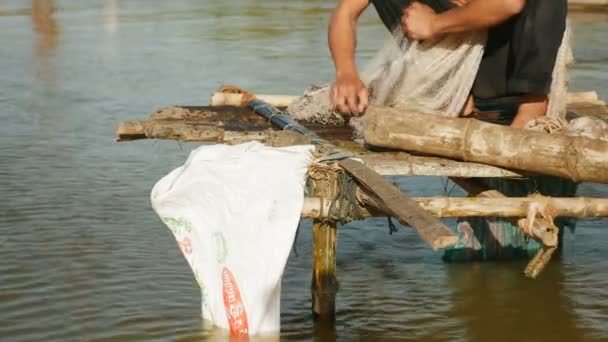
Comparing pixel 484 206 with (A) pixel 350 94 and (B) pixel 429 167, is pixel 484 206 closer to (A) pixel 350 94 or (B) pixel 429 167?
(B) pixel 429 167

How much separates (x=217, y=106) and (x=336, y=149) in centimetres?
147

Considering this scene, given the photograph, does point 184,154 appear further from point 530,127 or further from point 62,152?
point 530,127

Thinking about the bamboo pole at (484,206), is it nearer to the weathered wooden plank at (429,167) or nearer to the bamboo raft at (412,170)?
the bamboo raft at (412,170)

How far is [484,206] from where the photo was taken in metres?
4.44

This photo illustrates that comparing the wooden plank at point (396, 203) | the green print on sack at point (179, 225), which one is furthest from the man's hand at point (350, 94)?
the green print on sack at point (179, 225)

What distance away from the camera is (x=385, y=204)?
4016 mm

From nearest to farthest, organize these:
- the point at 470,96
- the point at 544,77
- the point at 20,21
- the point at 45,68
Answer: the point at 544,77, the point at 470,96, the point at 45,68, the point at 20,21

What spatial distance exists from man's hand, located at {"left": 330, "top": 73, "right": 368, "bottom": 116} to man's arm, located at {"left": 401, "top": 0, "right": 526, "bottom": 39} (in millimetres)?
317

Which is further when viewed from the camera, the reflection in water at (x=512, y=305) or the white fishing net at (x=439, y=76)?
the white fishing net at (x=439, y=76)

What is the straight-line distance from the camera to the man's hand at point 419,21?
508 cm

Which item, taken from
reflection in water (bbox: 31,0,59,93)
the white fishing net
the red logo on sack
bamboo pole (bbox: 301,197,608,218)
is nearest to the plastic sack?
Answer: the red logo on sack

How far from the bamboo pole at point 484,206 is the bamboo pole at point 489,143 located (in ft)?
0.42

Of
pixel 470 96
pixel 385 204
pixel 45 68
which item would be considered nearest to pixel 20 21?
pixel 45 68

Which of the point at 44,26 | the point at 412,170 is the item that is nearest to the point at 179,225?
the point at 412,170
